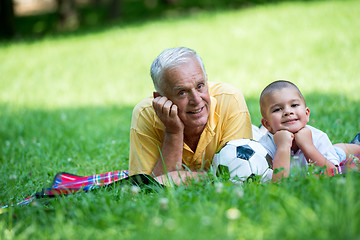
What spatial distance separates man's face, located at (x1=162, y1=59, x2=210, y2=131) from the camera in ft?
11.6

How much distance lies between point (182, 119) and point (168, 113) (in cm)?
21

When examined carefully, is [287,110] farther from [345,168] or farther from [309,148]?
[345,168]

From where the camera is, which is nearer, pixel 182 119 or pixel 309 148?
pixel 309 148

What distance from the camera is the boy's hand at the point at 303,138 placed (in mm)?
3492

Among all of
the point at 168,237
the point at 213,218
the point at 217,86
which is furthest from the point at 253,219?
the point at 217,86

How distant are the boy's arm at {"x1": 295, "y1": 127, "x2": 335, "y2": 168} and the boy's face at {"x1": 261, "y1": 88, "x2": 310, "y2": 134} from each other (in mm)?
93

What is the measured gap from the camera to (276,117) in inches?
145

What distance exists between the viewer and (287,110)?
3.63 metres

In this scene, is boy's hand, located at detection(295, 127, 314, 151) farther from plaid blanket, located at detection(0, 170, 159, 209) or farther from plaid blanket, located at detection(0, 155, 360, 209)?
plaid blanket, located at detection(0, 170, 159, 209)

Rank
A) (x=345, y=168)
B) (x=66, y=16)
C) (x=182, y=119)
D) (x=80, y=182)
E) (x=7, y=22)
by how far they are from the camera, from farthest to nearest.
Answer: (x=66, y=16)
(x=7, y=22)
(x=80, y=182)
(x=182, y=119)
(x=345, y=168)

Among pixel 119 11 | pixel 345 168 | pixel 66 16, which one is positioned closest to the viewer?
pixel 345 168

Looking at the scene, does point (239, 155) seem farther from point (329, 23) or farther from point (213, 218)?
point (329, 23)

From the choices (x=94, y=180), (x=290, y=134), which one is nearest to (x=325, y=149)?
(x=290, y=134)

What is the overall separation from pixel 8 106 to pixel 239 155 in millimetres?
7596
